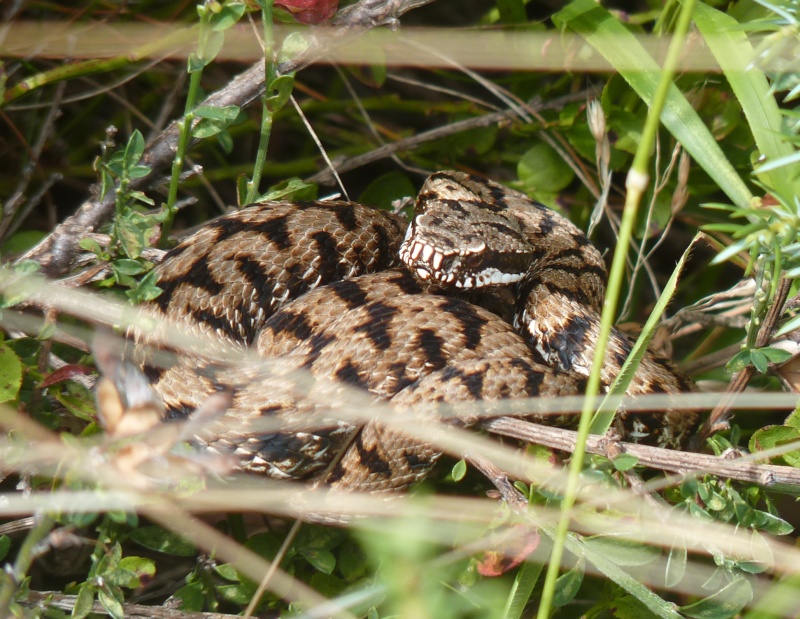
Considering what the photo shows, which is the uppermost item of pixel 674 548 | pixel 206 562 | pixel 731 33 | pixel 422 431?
pixel 731 33

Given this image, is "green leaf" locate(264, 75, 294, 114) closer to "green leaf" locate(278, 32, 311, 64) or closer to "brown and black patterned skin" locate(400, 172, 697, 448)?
"green leaf" locate(278, 32, 311, 64)

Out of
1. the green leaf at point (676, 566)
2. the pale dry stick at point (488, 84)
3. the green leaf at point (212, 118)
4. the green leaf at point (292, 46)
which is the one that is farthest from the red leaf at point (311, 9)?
the green leaf at point (676, 566)

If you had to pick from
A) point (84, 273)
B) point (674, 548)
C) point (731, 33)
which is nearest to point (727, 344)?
point (731, 33)

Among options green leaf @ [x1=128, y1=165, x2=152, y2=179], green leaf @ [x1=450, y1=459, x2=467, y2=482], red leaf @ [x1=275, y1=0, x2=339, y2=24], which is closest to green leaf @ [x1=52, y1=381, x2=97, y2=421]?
green leaf @ [x1=128, y1=165, x2=152, y2=179]

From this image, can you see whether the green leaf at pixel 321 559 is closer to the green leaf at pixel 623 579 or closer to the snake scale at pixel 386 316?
the snake scale at pixel 386 316

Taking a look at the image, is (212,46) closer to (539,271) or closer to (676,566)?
(539,271)

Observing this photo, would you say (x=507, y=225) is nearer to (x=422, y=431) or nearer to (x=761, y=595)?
(x=422, y=431)
